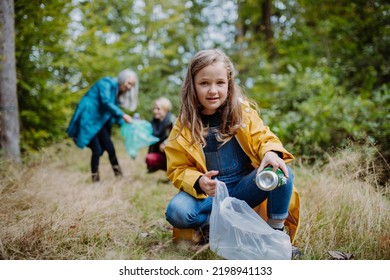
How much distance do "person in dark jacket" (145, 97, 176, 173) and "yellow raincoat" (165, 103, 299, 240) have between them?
2069 millimetres

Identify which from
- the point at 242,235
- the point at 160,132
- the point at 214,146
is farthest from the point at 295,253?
the point at 160,132

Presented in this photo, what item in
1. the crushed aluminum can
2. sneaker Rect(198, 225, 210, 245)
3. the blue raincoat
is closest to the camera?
the crushed aluminum can

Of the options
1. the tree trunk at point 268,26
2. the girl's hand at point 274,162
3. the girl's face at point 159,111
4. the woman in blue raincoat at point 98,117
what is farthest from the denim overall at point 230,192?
the tree trunk at point 268,26

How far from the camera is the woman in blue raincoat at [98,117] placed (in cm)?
374

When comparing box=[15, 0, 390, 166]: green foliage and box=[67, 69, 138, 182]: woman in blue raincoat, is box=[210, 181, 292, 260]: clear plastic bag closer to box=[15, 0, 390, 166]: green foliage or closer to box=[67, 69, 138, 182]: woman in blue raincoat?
box=[15, 0, 390, 166]: green foliage

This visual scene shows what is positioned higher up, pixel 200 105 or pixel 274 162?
pixel 200 105

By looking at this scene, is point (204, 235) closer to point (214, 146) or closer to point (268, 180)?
point (214, 146)

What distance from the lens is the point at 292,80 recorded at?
543cm

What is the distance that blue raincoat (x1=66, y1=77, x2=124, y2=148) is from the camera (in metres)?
3.73

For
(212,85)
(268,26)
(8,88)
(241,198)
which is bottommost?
(241,198)

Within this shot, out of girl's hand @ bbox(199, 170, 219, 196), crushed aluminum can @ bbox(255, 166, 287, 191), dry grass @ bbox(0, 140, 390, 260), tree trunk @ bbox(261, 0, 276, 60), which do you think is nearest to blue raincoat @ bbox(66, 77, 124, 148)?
dry grass @ bbox(0, 140, 390, 260)

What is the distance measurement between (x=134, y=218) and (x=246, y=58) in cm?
721

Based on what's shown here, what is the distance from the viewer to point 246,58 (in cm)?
895

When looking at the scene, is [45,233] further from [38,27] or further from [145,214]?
[38,27]
